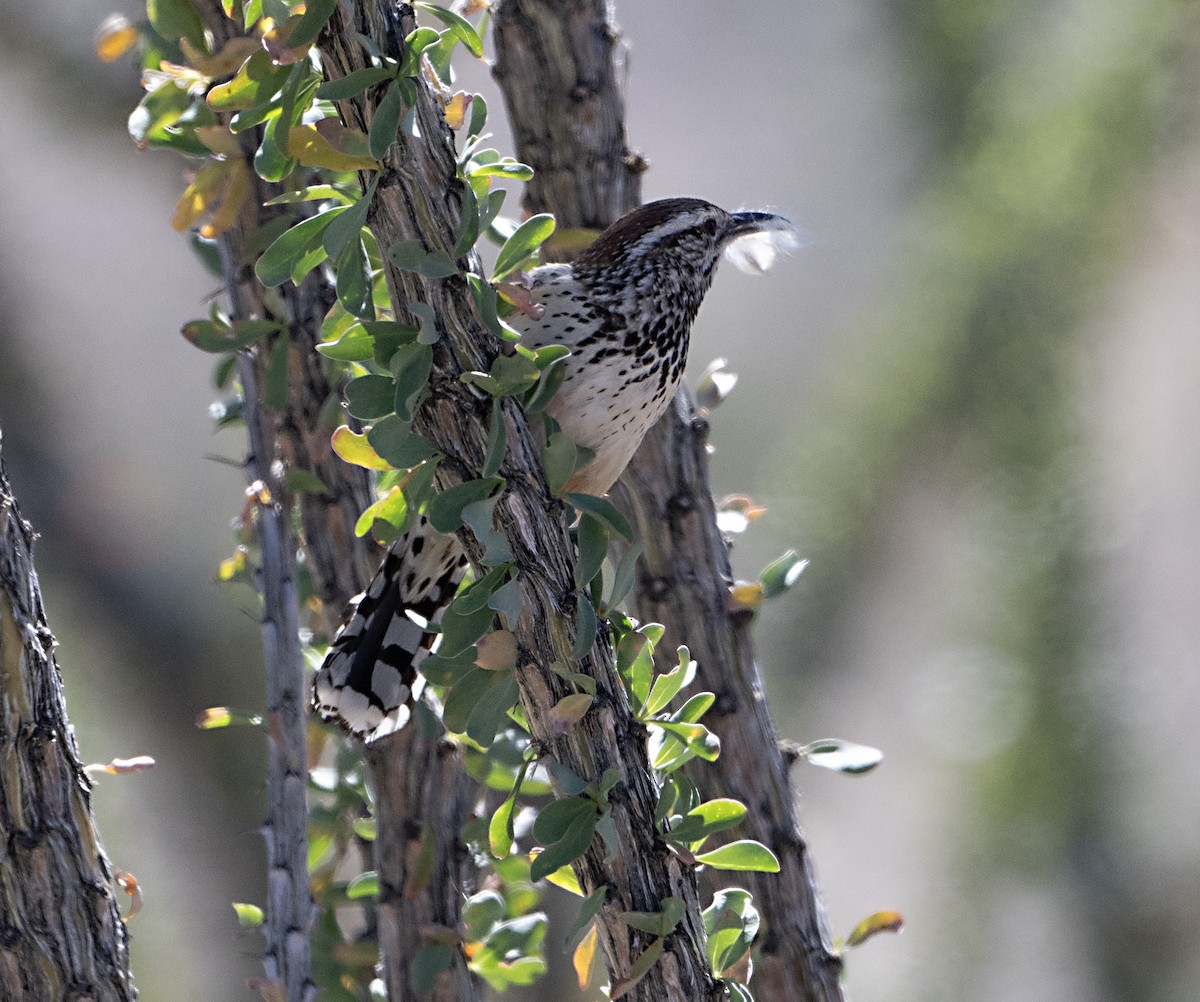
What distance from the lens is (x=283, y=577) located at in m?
1.05

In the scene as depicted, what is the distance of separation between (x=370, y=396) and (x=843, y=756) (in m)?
0.60

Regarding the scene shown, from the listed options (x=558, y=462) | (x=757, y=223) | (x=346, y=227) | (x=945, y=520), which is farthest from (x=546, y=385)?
(x=945, y=520)

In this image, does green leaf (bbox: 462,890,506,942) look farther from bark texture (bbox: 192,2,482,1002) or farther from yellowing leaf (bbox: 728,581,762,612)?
yellowing leaf (bbox: 728,581,762,612)

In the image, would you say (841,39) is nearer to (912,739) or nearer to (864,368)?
(864,368)

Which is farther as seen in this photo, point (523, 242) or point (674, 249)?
point (674, 249)

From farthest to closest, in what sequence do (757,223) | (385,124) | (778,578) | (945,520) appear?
(945,520) < (757,223) < (778,578) < (385,124)

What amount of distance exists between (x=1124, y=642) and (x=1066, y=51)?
1164 millimetres

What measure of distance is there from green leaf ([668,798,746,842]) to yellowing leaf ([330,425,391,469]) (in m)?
0.28

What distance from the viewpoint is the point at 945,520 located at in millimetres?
2748

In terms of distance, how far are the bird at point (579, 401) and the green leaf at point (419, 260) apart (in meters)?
0.29

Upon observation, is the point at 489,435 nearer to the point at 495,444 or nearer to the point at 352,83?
the point at 495,444

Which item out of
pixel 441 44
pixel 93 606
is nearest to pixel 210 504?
pixel 93 606

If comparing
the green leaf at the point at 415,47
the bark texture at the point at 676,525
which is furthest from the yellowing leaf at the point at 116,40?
the green leaf at the point at 415,47

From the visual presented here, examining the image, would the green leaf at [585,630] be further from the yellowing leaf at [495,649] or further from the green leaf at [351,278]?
the green leaf at [351,278]
